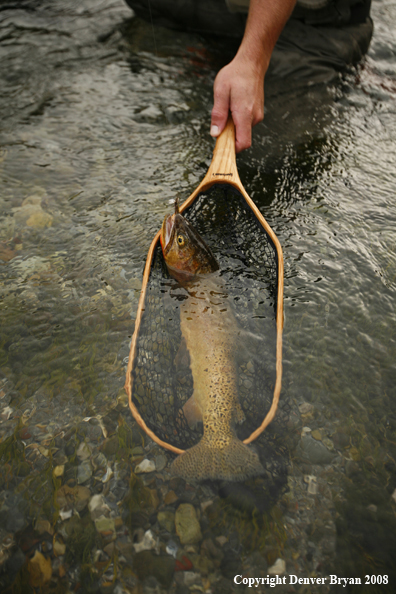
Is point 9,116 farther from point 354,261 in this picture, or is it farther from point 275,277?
point 354,261

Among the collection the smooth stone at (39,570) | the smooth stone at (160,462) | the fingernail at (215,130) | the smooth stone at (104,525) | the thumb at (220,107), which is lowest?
the smooth stone at (39,570)

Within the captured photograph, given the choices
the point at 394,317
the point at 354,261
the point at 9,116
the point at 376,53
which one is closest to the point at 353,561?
the point at 394,317

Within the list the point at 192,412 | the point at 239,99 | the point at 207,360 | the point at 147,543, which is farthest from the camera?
the point at 239,99

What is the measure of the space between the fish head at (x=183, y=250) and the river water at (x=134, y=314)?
36 centimetres

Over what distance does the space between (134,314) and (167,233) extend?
611mm

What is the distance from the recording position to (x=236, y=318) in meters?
2.53

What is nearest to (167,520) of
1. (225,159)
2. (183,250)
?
(183,250)

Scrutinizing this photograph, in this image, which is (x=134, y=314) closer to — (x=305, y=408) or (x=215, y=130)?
(x=305, y=408)

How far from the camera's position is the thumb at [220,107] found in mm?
2740

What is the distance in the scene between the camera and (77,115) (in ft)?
13.6

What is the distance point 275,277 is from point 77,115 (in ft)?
10.2

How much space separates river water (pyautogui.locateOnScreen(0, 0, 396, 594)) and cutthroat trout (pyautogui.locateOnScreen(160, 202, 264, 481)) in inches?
5.7

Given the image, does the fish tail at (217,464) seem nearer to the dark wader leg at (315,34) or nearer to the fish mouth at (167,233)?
the fish mouth at (167,233)

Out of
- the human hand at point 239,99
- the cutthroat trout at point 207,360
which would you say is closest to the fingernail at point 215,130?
the human hand at point 239,99
